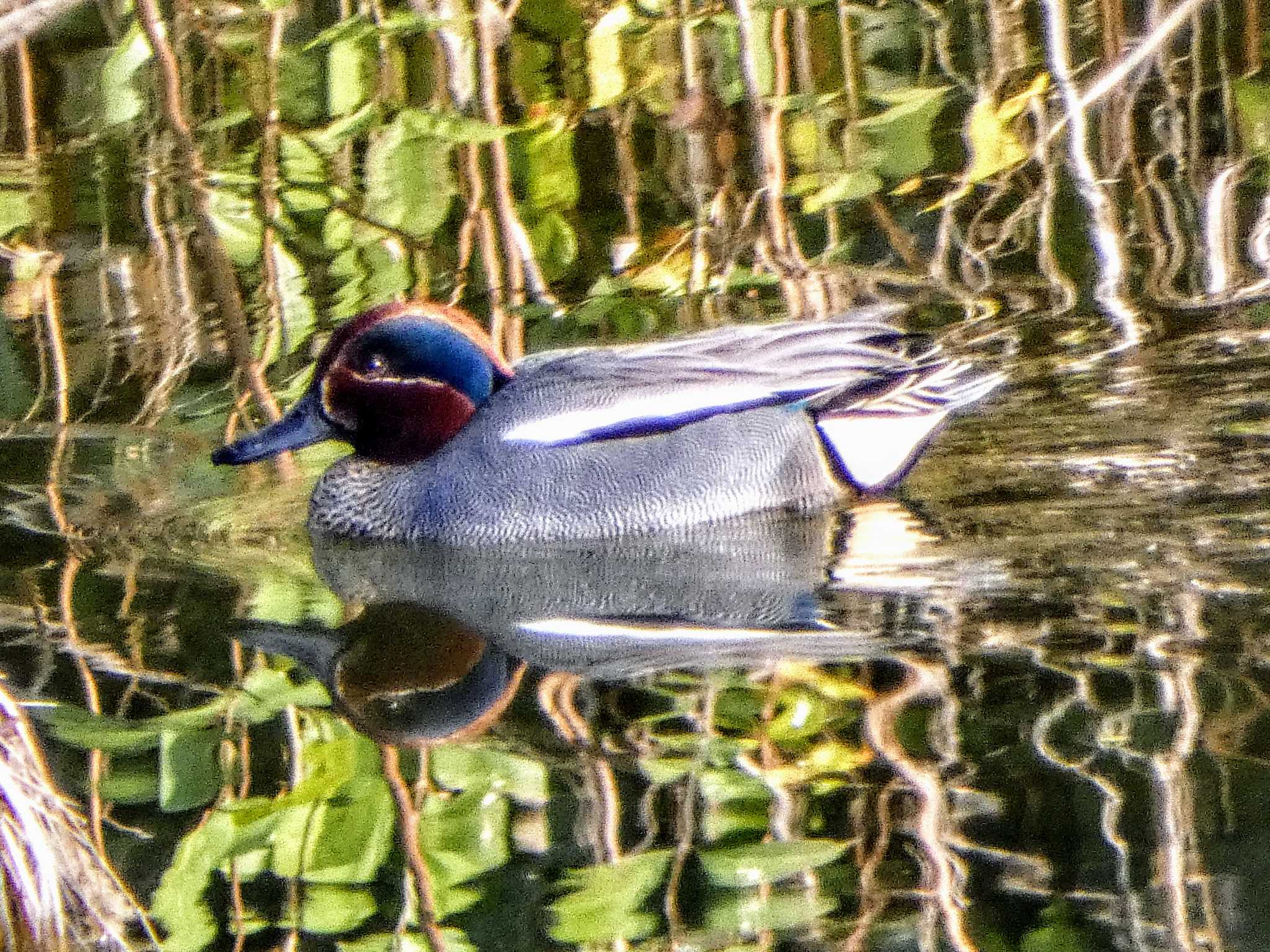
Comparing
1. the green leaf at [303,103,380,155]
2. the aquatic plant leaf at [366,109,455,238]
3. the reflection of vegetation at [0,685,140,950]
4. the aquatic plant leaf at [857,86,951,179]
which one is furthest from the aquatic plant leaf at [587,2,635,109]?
the reflection of vegetation at [0,685,140,950]

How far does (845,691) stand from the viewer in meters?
4.70

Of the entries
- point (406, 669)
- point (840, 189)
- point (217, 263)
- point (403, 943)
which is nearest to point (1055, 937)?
point (403, 943)

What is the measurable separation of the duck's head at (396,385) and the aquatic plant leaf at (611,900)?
259 cm

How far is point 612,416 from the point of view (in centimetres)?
620

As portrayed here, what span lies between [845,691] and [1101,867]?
94cm

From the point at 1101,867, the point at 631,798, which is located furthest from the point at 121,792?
the point at 1101,867

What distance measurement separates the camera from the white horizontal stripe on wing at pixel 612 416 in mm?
6180

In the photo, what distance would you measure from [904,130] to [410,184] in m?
2.01

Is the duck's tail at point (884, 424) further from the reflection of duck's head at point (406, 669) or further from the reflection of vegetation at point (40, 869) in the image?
the reflection of vegetation at point (40, 869)

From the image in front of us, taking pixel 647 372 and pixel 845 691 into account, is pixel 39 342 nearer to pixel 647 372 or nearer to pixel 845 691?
pixel 647 372

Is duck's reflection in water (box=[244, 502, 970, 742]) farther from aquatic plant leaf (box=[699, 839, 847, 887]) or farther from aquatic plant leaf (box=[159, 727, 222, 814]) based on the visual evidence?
aquatic plant leaf (box=[699, 839, 847, 887])

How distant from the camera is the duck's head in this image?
6336 mm

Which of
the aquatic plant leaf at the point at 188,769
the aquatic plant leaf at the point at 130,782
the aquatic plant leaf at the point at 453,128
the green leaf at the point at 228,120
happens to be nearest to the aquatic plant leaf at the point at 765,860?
the aquatic plant leaf at the point at 188,769

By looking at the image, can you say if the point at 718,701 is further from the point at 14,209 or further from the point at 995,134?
the point at 14,209
